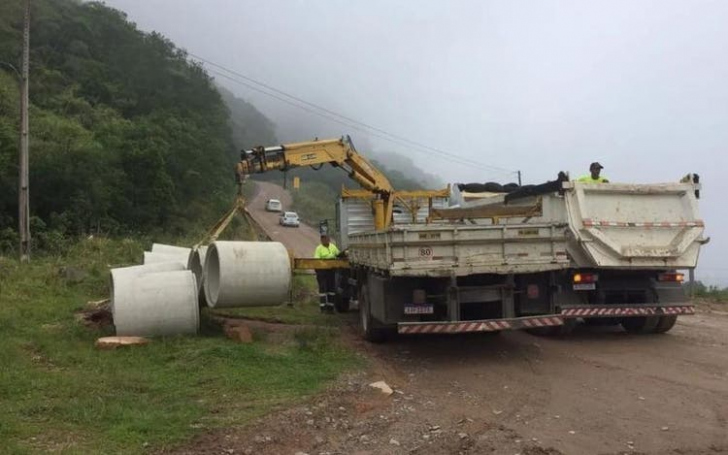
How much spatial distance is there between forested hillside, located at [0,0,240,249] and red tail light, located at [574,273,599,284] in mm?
23902

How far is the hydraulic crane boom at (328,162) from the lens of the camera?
532 inches

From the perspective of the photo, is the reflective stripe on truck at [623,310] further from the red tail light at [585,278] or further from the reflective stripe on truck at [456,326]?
the reflective stripe on truck at [456,326]

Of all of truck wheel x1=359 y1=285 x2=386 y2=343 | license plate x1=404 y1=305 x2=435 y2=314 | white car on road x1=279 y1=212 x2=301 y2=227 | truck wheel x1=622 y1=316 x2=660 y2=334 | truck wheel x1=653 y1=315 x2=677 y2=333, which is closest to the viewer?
license plate x1=404 y1=305 x2=435 y2=314

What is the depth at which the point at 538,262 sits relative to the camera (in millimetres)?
8766

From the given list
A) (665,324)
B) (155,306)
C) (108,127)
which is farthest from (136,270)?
(108,127)

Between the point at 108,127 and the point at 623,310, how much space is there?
35.1 m

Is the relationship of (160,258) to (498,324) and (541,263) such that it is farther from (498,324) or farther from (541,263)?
(541,263)

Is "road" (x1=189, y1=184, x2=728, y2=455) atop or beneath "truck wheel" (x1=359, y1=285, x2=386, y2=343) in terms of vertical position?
beneath

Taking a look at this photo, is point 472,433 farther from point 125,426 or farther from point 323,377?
point 125,426

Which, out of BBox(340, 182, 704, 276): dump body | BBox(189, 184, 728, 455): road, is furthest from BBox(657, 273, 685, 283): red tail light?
BBox(189, 184, 728, 455): road

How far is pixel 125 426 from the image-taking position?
5562 millimetres

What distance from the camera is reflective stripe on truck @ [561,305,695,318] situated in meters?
9.92

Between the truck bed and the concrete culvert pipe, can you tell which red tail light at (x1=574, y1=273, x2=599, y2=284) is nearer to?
the truck bed

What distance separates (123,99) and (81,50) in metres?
8.02
